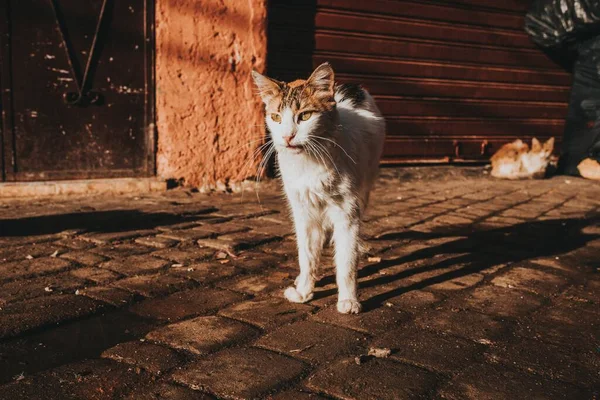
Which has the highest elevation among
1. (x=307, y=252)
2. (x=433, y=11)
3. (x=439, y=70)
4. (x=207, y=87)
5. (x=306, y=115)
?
(x=433, y=11)

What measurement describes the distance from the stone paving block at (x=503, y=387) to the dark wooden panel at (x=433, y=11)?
5608 mm

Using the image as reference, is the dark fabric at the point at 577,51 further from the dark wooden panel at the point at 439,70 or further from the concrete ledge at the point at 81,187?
the concrete ledge at the point at 81,187

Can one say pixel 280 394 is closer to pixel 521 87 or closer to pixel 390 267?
pixel 390 267

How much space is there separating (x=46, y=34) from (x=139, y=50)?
92 cm

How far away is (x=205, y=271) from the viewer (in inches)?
139

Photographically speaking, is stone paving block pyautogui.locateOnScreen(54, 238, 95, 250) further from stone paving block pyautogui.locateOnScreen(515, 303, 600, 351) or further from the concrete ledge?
stone paving block pyautogui.locateOnScreen(515, 303, 600, 351)

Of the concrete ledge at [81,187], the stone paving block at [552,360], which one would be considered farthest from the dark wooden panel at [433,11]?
the stone paving block at [552,360]

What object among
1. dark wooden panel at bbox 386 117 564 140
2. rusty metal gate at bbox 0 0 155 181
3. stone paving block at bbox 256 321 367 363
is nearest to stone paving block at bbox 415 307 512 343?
stone paving block at bbox 256 321 367 363

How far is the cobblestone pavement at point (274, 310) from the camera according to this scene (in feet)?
7.00

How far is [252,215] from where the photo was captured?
17.0ft

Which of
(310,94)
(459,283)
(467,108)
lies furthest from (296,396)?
(467,108)

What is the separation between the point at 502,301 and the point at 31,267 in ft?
9.39

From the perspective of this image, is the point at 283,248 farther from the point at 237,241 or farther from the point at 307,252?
the point at 307,252

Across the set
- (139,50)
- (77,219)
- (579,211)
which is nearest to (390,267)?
(77,219)
